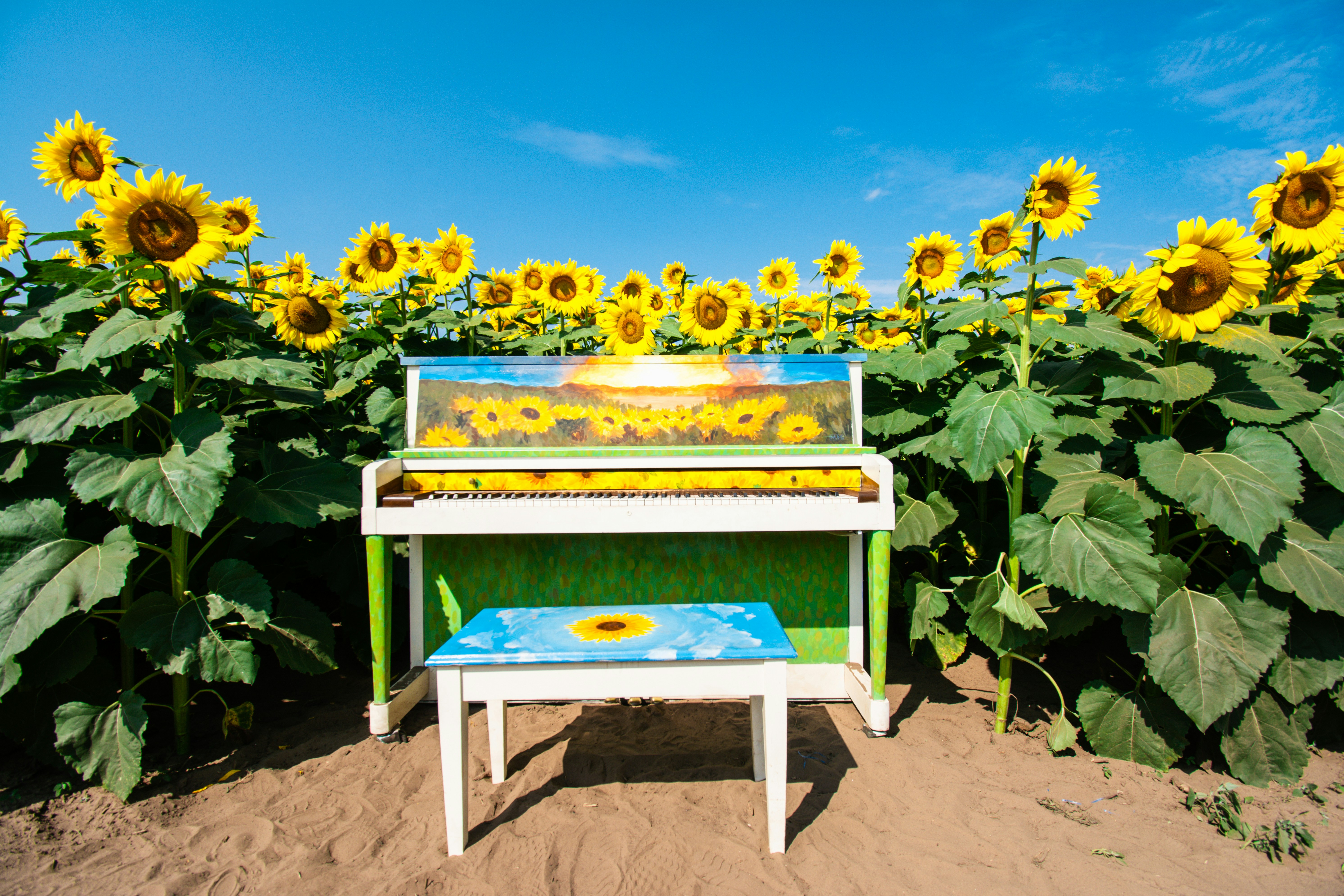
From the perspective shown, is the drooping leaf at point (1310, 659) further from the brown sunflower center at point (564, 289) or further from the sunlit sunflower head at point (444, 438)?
the brown sunflower center at point (564, 289)

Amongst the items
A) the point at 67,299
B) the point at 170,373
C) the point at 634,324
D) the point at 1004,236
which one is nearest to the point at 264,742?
the point at 170,373

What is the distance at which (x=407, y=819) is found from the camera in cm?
275

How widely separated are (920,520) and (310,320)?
147 inches

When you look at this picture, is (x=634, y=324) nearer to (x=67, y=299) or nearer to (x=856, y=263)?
(x=856, y=263)

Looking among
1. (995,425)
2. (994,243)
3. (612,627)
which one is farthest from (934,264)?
(612,627)

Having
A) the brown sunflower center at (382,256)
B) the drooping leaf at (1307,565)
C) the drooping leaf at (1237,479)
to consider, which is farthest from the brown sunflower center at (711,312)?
the drooping leaf at (1307,565)

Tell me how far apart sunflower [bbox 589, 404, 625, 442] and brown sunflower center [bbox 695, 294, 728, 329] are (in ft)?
5.39

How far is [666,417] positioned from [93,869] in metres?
2.79

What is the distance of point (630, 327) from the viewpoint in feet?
15.3

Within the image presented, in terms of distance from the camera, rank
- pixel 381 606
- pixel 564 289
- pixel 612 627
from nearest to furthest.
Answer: pixel 612 627 < pixel 381 606 < pixel 564 289

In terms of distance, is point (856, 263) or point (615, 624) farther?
point (856, 263)

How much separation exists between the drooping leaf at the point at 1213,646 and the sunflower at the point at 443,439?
3.14m

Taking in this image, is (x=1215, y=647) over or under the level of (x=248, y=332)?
under

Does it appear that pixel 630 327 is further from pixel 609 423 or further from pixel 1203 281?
pixel 1203 281
